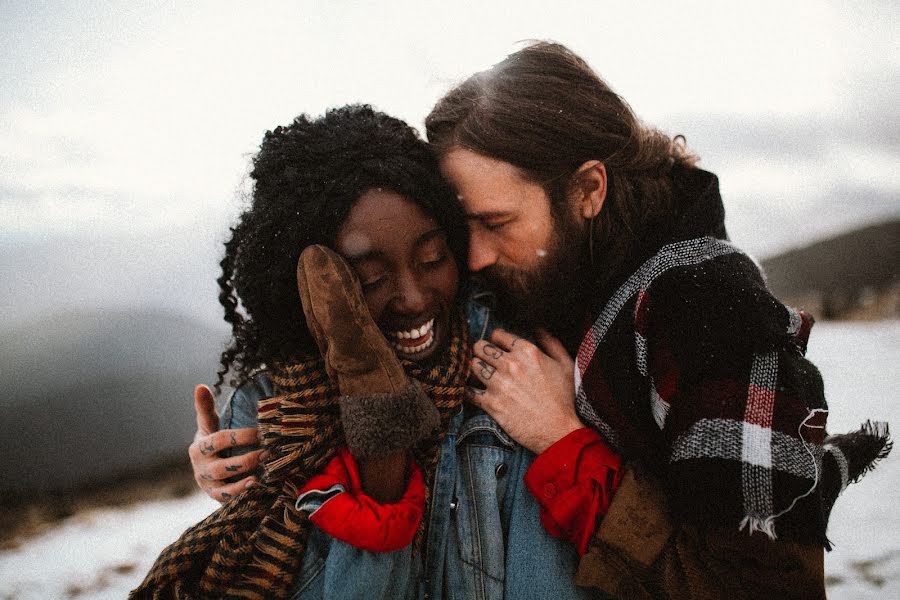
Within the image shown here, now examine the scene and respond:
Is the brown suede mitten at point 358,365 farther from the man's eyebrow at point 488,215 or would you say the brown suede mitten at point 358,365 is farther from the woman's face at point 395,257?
the man's eyebrow at point 488,215

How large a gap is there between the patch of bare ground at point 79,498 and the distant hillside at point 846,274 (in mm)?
8742

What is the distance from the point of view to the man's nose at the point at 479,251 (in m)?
2.08

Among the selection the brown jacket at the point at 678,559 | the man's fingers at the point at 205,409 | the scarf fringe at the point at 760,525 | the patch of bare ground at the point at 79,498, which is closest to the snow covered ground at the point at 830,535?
the patch of bare ground at the point at 79,498

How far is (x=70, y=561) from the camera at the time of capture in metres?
4.21

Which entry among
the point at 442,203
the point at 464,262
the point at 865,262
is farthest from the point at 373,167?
the point at 865,262

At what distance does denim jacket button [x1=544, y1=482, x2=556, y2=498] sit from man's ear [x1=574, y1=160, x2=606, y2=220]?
42.9 inches

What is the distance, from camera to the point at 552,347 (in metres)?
2.14

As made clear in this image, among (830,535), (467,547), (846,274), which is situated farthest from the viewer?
(846,274)

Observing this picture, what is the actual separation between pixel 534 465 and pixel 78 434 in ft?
22.6

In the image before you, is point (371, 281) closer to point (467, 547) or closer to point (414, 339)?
point (414, 339)

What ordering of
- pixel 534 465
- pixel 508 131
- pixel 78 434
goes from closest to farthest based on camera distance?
pixel 534 465, pixel 508 131, pixel 78 434

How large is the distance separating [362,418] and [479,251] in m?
0.89

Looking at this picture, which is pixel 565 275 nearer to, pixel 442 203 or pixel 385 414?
pixel 442 203

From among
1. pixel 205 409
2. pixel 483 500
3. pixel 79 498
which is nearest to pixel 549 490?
pixel 483 500
